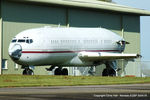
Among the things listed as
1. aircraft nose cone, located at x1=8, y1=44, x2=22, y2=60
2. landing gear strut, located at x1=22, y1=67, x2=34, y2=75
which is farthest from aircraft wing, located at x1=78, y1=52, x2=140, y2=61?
aircraft nose cone, located at x1=8, y1=44, x2=22, y2=60

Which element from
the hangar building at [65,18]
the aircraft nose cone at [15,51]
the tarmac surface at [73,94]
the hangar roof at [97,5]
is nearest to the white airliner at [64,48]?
the aircraft nose cone at [15,51]

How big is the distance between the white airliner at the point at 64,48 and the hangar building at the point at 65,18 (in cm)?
335

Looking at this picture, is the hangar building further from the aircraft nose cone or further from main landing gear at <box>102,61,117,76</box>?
the aircraft nose cone

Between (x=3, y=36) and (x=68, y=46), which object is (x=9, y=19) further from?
(x=68, y=46)

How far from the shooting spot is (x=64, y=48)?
50.3m

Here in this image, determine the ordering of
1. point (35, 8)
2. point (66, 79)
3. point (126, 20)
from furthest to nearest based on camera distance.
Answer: point (126, 20) → point (35, 8) → point (66, 79)

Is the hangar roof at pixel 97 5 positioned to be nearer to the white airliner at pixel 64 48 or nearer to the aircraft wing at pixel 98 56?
the white airliner at pixel 64 48

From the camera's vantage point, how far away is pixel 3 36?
55.2 meters

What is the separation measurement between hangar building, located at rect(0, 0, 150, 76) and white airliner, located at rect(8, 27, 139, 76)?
335cm

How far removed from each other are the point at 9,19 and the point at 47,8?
651 centimetres

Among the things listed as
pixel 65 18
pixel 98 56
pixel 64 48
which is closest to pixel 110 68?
pixel 98 56

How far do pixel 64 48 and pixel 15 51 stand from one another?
6146 mm

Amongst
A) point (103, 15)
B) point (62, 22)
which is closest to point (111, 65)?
point (62, 22)

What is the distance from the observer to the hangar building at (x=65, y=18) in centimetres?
5575
